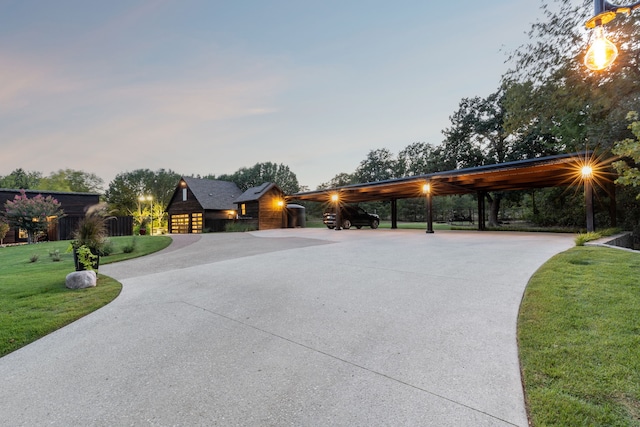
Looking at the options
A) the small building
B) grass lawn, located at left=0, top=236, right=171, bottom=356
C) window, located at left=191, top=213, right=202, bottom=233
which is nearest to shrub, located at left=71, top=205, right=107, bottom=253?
grass lawn, located at left=0, top=236, right=171, bottom=356

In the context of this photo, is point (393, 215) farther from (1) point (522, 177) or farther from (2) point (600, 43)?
(2) point (600, 43)

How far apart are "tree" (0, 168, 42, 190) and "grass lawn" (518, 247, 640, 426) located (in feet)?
196

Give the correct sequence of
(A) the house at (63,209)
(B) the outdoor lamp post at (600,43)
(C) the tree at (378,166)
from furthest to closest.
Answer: (C) the tree at (378,166) < (A) the house at (63,209) < (B) the outdoor lamp post at (600,43)

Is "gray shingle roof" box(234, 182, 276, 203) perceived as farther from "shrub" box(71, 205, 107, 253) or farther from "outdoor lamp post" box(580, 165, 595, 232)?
"outdoor lamp post" box(580, 165, 595, 232)

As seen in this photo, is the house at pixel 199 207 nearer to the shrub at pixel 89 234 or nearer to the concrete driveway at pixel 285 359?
the shrub at pixel 89 234

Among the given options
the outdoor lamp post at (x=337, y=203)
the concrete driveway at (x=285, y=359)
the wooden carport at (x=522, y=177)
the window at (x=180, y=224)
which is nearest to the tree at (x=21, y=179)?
the window at (x=180, y=224)

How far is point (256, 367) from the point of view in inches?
88.1

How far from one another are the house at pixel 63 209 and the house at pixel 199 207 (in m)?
6.24

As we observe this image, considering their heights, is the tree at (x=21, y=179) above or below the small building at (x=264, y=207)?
above

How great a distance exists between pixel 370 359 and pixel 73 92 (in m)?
16.4

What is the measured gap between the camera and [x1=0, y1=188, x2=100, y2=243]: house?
1680 cm

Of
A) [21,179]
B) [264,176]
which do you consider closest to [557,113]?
[264,176]

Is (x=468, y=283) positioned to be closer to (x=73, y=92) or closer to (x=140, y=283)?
(x=140, y=283)

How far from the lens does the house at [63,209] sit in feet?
55.1
